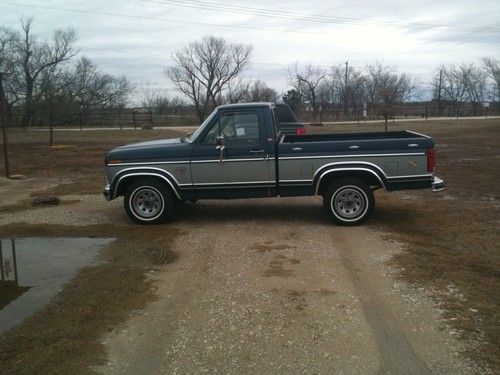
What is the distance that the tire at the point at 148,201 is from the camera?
26.8ft

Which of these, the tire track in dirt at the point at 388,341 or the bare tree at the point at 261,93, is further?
the bare tree at the point at 261,93

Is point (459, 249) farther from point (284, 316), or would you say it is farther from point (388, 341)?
point (284, 316)

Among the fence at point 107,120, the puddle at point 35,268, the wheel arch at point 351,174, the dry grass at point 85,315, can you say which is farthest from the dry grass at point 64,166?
the fence at point 107,120

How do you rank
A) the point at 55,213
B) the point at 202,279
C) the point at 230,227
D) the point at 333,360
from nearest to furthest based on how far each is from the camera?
the point at 333,360 → the point at 202,279 → the point at 230,227 → the point at 55,213

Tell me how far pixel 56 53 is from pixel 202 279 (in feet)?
212

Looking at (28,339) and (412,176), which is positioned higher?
(412,176)

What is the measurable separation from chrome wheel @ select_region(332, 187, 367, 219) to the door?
109 centimetres

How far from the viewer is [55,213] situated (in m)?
9.34

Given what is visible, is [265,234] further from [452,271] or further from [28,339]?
[28,339]

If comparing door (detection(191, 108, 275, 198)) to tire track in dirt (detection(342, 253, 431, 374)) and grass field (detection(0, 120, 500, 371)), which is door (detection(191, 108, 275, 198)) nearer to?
grass field (detection(0, 120, 500, 371))

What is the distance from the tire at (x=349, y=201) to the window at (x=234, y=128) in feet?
5.12

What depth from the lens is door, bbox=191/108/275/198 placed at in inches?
311

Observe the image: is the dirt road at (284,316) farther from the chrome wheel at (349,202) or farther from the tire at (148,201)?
the tire at (148,201)

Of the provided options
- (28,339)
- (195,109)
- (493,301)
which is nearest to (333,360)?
(493,301)
